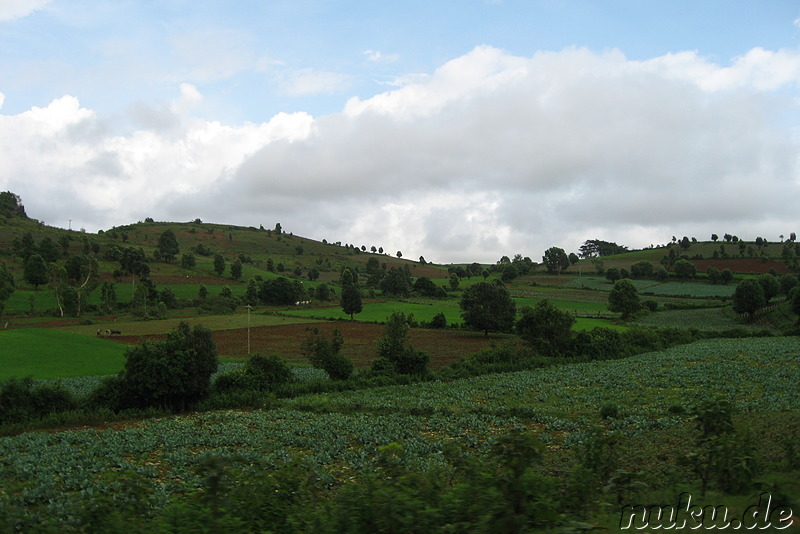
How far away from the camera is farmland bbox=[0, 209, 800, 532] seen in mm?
8250

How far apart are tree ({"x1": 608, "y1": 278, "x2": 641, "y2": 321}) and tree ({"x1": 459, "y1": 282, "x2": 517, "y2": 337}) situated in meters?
24.2

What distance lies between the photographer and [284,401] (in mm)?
34875

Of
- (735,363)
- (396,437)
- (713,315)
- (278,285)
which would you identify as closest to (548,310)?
(735,363)

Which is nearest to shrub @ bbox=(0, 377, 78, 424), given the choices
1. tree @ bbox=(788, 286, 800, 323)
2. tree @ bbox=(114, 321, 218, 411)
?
tree @ bbox=(114, 321, 218, 411)

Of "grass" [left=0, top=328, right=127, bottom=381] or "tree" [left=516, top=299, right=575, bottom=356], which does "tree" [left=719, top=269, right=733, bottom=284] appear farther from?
"grass" [left=0, top=328, right=127, bottom=381]

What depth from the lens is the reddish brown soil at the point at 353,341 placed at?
6041 cm

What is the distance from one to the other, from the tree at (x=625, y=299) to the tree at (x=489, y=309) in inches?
954

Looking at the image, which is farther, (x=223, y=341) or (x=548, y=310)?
(x=223, y=341)

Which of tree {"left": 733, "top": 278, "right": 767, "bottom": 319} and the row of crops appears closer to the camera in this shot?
the row of crops

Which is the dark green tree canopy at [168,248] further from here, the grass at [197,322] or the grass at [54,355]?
the grass at [54,355]

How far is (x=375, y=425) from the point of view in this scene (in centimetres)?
2588

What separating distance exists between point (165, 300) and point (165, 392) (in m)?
81.4

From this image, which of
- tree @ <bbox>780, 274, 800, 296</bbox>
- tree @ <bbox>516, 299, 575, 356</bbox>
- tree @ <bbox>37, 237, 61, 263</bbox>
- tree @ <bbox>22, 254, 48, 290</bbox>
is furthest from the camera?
tree @ <bbox>37, 237, 61, 263</bbox>

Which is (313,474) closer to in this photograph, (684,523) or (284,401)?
(684,523)
